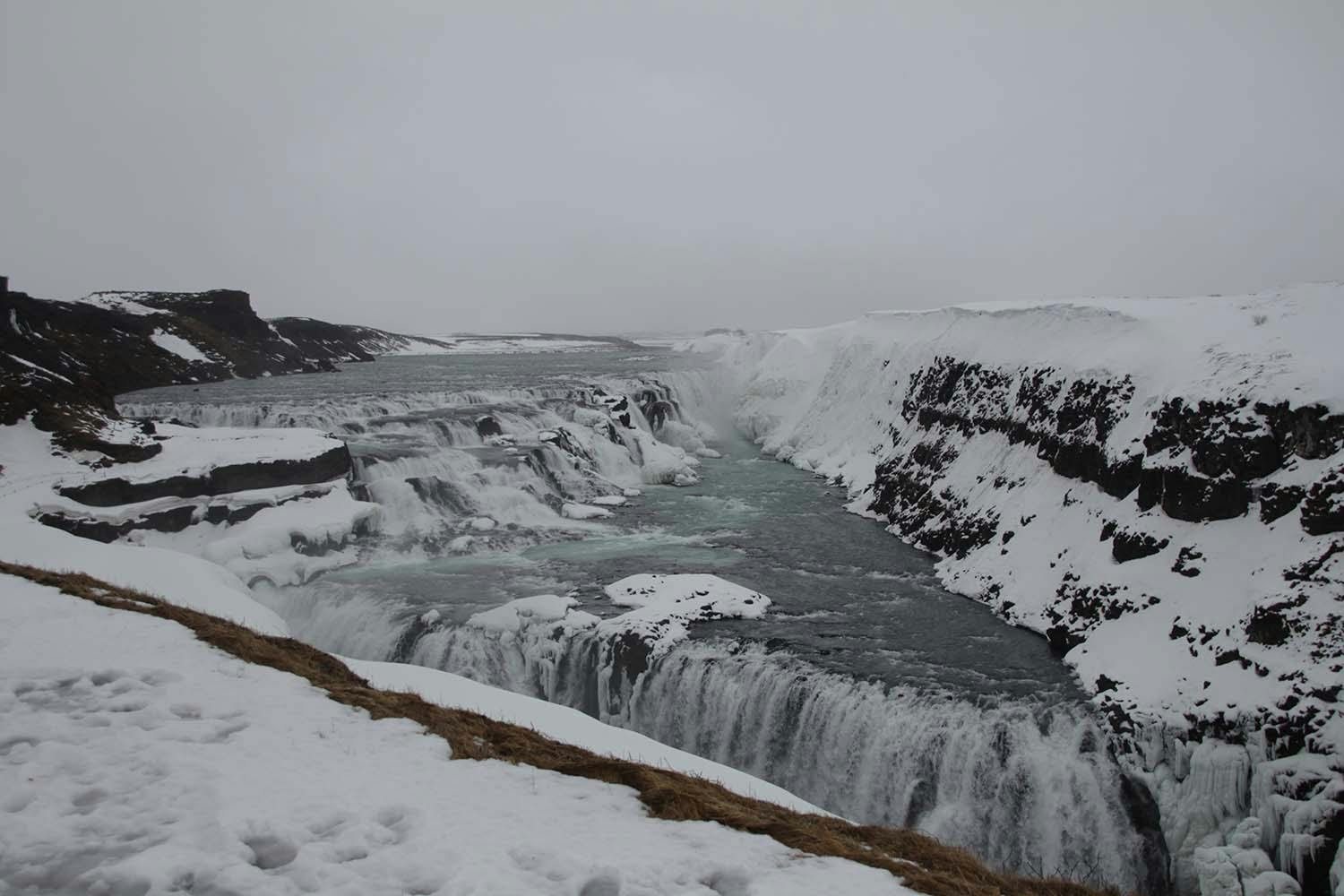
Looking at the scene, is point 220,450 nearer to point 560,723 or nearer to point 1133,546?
point 560,723

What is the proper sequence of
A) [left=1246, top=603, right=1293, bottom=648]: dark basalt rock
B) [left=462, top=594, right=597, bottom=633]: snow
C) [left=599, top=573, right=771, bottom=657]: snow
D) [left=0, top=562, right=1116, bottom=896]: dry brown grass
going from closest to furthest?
1. [left=0, top=562, right=1116, bottom=896]: dry brown grass
2. [left=1246, top=603, right=1293, bottom=648]: dark basalt rock
3. [left=599, top=573, right=771, bottom=657]: snow
4. [left=462, top=594, right=597, bottom=633]: snow

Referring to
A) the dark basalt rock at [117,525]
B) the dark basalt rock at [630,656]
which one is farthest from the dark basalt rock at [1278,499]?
the dark basalt rock at [117,525]

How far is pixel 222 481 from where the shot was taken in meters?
22.7

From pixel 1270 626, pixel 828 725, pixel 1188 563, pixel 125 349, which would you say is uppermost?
pixel 125 349

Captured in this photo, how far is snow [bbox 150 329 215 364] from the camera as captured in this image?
223 ft

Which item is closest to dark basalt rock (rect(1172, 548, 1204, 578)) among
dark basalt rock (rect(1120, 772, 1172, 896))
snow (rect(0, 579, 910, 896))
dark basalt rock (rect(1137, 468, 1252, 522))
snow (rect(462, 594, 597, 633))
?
dark basalt rock (rect(1137, 468, 1252, 522))

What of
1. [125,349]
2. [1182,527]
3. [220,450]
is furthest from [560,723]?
[125,349]

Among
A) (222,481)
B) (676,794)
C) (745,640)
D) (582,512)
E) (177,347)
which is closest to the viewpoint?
(676,794)

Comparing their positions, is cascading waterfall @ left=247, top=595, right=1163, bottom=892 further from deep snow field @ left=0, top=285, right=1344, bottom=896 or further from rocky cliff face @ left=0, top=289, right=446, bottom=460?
rocky cliff face @ left=0, top=289, right=446, bottom=460

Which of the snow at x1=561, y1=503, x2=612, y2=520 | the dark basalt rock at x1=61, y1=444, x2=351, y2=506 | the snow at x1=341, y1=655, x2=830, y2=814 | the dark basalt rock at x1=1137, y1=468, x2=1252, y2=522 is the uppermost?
the dark basalt rock at x1=1137, y1=468, x2=1252, y2=522

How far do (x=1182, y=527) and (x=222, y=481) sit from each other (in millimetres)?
26367

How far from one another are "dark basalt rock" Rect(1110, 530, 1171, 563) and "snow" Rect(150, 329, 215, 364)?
77449 mm

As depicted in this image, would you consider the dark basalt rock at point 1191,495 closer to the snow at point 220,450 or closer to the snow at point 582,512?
the snow at point 582,512

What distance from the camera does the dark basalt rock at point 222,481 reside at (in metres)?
21.1
